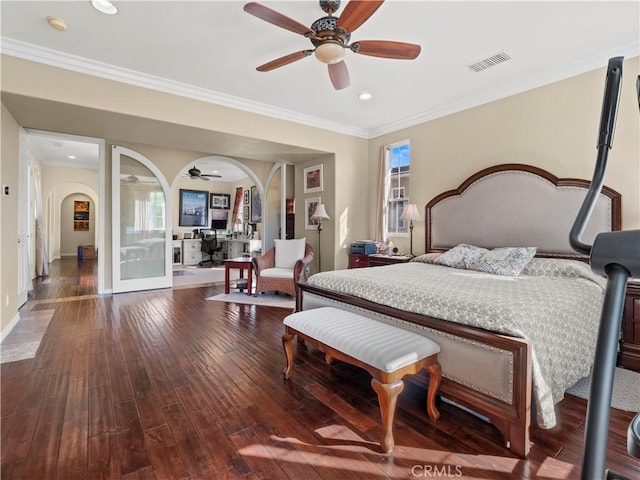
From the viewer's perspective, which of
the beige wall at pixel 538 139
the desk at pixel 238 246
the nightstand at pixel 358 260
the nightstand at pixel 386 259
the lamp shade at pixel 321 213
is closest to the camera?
the beige wall at pixel 538 139

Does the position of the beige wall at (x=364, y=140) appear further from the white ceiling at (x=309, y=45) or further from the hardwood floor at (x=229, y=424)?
the hardwood floor at (x=229, y=424)

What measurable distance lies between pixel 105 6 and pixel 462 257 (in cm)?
406

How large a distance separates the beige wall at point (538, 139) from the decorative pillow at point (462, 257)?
38.8 inches

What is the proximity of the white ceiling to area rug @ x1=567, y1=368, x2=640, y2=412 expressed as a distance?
287 cm

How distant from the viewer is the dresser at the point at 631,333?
2.62 metres

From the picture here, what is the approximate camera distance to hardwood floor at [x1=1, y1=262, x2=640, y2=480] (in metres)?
1.57

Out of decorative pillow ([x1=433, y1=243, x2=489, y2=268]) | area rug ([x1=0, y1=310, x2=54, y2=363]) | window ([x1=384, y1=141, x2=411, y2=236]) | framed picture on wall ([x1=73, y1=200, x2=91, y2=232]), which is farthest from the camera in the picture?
framed picture on wall ([x1=73, y1=200, x2=91, y2=232])

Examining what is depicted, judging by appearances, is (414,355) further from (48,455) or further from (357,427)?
(48,455)

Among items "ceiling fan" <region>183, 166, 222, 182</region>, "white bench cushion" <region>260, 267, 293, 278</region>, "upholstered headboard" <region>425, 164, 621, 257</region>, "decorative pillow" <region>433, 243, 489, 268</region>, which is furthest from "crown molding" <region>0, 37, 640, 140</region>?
"ceiling fan" <region>183, 166, 222, 182</region>

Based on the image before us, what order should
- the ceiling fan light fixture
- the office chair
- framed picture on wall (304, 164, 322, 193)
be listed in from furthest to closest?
the office chair, framed picture on wall (304, 164, 322, 193), the ceiling fan light fixture

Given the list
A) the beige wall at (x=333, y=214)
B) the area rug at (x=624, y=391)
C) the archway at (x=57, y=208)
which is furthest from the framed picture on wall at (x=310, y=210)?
the archway at (x=57, y=208)

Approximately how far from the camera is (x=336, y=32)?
2.41m

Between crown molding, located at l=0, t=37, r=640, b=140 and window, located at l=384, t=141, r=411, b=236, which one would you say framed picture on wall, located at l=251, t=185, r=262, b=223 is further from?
window, located at l=384, t=141, r=411, b=236

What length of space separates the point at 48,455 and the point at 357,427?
1.63 meters
